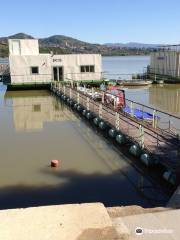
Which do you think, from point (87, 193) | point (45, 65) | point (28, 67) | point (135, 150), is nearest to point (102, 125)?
point (135, 150)

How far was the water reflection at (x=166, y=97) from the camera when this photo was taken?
2946 centimetres

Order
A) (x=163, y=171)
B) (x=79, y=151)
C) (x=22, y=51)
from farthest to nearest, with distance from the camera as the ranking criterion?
(x=22, y=51) < (x=79, y=151) < (x=163, y=171)

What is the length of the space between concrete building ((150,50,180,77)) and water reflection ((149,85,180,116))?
163 inches

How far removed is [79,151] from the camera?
15.5 meters

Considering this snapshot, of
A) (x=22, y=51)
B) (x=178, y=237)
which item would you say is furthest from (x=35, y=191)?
(x=22, y=51)

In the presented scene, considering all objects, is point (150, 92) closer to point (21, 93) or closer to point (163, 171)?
point (21, 93)

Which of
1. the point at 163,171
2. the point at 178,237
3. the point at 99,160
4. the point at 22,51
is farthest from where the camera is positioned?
the point at 22,51

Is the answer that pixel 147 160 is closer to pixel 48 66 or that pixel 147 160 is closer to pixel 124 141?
pixel 124 141

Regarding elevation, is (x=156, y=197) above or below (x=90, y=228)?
below

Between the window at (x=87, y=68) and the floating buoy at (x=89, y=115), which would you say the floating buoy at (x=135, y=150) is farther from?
the window at (x=87, y=68)

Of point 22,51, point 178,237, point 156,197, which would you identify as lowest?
point 156,197

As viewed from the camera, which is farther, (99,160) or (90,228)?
(99,160)

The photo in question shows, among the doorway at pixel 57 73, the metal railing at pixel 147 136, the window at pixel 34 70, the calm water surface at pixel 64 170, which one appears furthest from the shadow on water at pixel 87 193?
the doorway at pixel 57 73

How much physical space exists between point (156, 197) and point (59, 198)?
3088 millimetres
